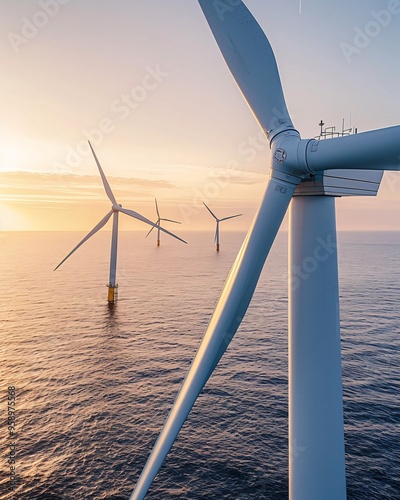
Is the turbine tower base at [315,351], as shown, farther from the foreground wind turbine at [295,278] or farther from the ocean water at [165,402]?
the ocean water at [165,402]

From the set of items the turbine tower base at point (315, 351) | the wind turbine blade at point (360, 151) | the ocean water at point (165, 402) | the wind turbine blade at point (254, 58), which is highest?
the wind turbine blade at point (254, 58)

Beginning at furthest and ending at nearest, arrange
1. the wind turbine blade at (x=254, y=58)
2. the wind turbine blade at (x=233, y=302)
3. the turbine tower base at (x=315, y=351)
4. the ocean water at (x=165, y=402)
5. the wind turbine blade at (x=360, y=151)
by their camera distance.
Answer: the ocean water at (x=165, y=402), the turbine tower base at (x=315, y=351), the wind turbine blade at (x=254, y=58), the wind turbine blade at (x=233, y=302), the wind turbine blade at (x=360, y=151)

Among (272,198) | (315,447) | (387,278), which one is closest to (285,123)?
(272,198)

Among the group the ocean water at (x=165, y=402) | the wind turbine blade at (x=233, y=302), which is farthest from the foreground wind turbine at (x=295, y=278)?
the ocean water at (x=165, y=402)

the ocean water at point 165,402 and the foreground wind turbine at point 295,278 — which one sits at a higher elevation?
the foreground wind turbine at point 295,278

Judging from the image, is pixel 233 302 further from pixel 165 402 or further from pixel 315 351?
pixel 165 402

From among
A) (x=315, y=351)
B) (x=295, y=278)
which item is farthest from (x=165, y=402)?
(x=295, y=278)

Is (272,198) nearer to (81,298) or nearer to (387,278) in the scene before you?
(81,298)

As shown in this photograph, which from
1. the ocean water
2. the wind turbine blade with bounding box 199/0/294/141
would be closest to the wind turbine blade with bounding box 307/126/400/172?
the wind turbine blade with bounding box 199/0/294/141
